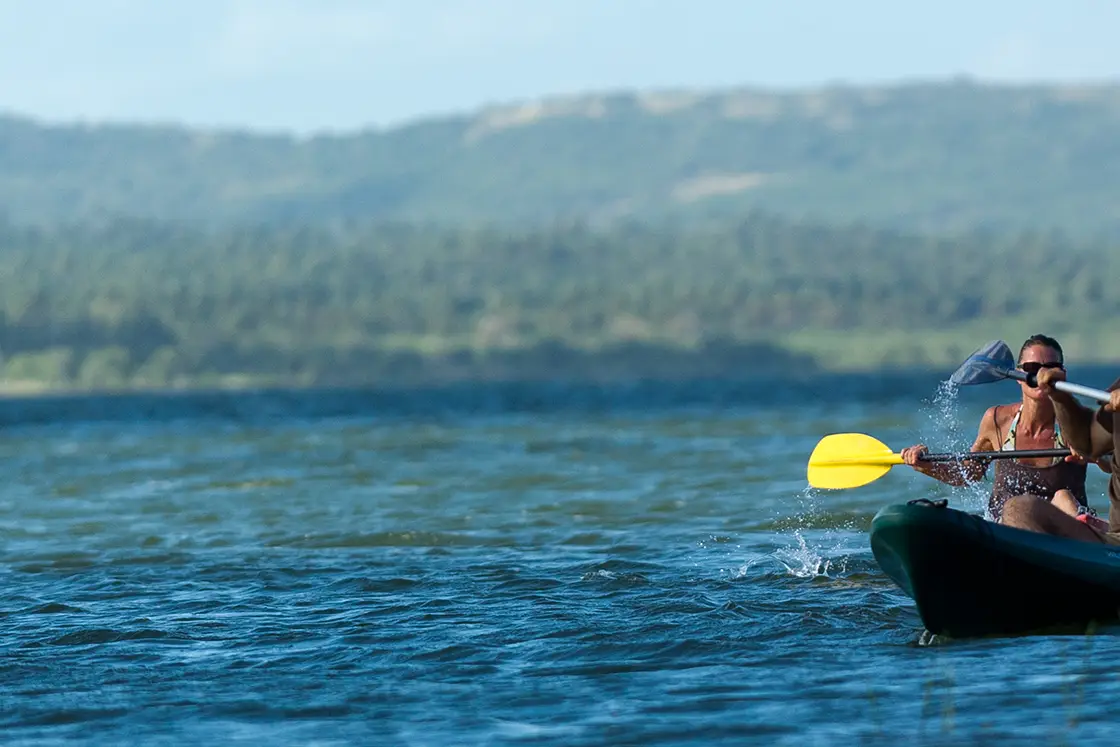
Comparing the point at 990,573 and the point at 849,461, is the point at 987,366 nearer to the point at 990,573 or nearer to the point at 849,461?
the point at 990,573

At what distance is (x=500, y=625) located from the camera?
44.3 feet

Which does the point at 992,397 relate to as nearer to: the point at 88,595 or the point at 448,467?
the point at 448,467

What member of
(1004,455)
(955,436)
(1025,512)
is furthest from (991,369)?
(955,436)

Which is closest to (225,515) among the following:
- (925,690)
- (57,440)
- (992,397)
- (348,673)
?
(348,673)

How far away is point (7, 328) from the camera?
609ft

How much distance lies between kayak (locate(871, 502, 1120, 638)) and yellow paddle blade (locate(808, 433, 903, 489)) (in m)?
2.10

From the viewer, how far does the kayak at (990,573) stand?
1180 cm

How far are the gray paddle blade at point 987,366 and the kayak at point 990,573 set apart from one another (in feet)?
3.15

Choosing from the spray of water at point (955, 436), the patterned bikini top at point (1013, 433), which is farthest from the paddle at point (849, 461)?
the spray of water at point (955, 436)

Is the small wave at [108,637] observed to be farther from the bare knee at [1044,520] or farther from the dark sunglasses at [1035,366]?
the dark sunglasses at [1035,366]

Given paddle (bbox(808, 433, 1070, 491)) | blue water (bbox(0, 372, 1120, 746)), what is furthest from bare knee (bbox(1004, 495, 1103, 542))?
paddle (bbox(808, 433, 1070, 491))

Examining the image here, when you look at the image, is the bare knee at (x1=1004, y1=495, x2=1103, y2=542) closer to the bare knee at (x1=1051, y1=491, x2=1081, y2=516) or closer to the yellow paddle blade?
the bare knee at (x1=1051, y1=491, x2=1081, y2=516)

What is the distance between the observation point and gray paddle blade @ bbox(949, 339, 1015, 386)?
12.2 meters

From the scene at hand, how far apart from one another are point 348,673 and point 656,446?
29.2 metres
